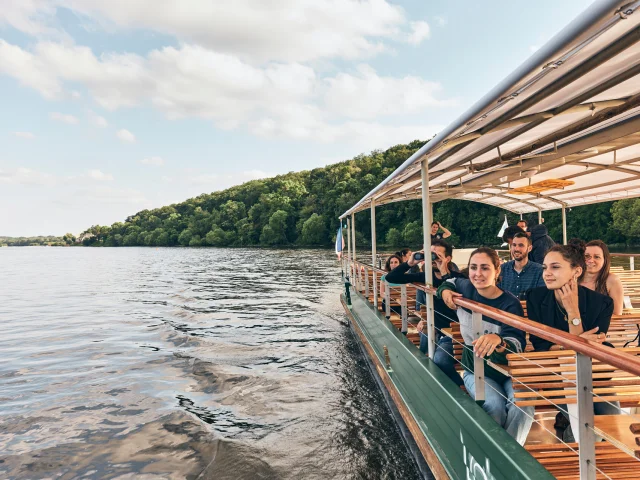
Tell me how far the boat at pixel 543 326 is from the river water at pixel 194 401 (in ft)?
3.38

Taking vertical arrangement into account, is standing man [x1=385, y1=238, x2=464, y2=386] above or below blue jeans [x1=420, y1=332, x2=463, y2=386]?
above

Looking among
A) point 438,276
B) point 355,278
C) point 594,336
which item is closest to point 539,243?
point 438,276

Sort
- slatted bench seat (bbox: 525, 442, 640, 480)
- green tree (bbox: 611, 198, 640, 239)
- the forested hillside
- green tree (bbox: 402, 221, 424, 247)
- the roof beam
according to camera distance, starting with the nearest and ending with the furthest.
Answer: the roof beam < slatted bench seat (bbox: 525, 442, 640, 480) < green tree (bbox: 611, 198, 640, 239) < the forested hillside < green tree (bbox: 402, 221, 424, 247)

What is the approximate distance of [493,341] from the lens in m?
3.05

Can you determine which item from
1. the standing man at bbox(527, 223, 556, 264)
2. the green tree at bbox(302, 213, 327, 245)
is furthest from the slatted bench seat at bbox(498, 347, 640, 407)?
the green tree at bbox(302, 213, 327, 245)

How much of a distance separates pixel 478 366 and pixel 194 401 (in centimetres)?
539

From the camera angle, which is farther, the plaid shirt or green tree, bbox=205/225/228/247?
green tree, bbox=205/225/228/247

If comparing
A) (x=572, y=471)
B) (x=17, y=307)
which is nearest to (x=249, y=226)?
(x=17, y=307)

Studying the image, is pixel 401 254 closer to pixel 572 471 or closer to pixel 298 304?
pixel 572 471

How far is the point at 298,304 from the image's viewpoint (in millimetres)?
17125

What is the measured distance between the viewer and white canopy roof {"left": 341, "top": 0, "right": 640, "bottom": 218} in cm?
198

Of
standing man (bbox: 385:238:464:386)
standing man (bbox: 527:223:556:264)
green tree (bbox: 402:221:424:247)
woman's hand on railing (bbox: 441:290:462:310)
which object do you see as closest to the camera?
woman's hand on railing (bbox: 441:290:462:310)

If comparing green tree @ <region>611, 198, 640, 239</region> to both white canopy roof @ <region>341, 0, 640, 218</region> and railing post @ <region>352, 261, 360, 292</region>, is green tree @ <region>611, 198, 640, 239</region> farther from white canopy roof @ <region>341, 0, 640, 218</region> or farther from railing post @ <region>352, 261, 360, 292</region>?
white canopy roof @ <region>341, 0, 640, 218</region>

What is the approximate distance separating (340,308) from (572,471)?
43.8 ft
